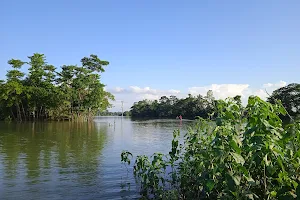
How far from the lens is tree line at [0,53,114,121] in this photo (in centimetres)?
4884

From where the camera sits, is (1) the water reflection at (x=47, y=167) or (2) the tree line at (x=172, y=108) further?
(2) the tree line at (x=172, y=108)

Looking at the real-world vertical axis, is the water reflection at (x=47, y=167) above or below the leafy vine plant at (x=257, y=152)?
below

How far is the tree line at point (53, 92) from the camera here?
160ft

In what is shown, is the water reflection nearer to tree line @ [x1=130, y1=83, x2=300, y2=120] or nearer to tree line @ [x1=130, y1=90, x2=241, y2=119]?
tree line @ [x1=130, y1=83, x2=300, y2=120]

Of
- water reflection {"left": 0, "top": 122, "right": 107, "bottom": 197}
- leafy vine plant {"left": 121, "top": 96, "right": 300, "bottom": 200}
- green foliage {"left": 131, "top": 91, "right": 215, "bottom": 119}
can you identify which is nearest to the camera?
leafy vine plant {"left": 121, "top": 96, "right": 300, "bottom": 200}

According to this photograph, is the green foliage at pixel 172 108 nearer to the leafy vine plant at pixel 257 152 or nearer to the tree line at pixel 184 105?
the tree line at pixel 184 105

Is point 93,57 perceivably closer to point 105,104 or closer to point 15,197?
point 105,104

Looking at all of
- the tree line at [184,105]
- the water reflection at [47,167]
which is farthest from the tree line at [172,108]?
the water reflection at [47,167]

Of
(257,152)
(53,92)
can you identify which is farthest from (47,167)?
(53,92)

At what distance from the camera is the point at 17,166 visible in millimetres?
10602

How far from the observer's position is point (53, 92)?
1967 inches

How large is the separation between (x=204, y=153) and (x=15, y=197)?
5570 mm

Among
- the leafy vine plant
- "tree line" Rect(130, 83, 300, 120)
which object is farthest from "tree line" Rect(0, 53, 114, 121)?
→ the leafy vine plant

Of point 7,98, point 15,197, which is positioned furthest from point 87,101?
point 15,197
